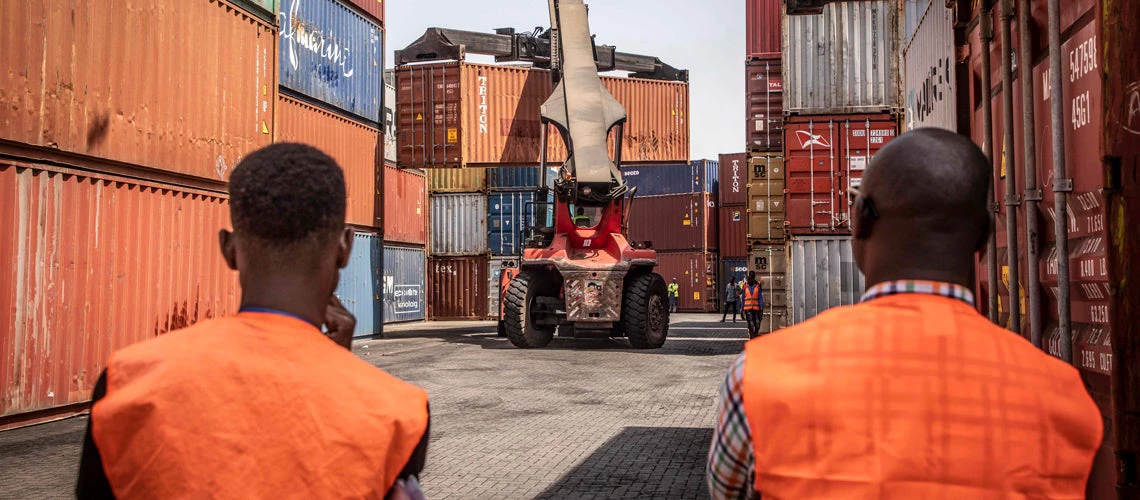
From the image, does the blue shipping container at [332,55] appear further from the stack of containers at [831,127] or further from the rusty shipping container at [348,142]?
the stack of containers at [831,127]

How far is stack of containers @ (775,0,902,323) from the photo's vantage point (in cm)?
1686

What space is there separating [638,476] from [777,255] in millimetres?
13409

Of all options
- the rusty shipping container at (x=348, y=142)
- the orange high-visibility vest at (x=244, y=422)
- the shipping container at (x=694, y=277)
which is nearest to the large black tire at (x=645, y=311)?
the rusty shipping container at (x=348, y=142)

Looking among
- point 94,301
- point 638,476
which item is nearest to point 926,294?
point 638,476

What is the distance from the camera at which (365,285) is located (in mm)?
22000

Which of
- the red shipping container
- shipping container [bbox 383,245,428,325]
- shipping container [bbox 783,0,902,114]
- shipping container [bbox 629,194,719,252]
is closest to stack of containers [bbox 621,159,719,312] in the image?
shipping container [bbox 629,194,719,252]

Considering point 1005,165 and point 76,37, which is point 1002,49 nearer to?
point 1005,165

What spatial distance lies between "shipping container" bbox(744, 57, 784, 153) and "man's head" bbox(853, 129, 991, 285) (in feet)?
61.1

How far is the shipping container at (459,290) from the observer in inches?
1316

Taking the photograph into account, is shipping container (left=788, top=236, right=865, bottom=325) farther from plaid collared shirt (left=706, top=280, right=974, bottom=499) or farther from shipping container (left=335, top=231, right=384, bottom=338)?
plaid collared shirt (left=706, top=280, right=974, bottom=499)

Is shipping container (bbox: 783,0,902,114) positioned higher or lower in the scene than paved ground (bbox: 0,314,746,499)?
higher

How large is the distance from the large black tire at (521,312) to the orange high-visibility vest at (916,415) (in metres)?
15.4

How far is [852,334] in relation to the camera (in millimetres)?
1708

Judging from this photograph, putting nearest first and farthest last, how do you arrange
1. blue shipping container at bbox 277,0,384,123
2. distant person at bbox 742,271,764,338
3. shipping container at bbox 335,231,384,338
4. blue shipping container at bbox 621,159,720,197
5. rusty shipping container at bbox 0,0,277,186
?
rusty shipping container at bbox 0,0,277,186 → blue shipping container at bbox 277,0,384,123 → distant person at bbox 742,271,764,338 → shipping container at bbox 335,231,384,338 → blue shipping container at bbox 621,159,720,197
